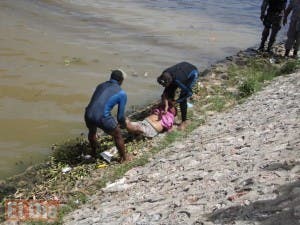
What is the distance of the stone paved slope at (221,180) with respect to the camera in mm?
4611

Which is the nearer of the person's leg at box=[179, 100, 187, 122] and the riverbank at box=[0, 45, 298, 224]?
the riverbank at box=[0, 45, 298, 224]

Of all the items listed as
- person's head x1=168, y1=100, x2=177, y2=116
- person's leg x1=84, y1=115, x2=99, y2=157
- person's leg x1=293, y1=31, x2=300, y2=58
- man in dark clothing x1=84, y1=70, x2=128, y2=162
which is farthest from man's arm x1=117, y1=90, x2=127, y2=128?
person's leg x1=293, y1=31, x2=300, y2=58

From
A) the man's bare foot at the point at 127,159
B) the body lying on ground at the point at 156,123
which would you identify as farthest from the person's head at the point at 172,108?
the man's bare foot at the point at 127,159

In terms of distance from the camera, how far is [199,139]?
7617 millimetres

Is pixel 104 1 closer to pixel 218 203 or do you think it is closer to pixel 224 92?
pixel 224 92

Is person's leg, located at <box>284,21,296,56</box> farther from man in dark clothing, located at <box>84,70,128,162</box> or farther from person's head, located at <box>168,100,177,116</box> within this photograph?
man in dark clothing, located at <box>84,70,128,162</box>

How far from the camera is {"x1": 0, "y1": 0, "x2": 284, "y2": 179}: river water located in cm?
966

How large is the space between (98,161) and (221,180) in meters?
2.48

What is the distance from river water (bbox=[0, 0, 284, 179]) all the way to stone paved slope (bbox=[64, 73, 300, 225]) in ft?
8.51

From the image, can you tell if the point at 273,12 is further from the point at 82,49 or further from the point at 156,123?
the point at 82,49

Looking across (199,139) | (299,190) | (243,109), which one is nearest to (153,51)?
(243,109)

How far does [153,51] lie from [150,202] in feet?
34.7

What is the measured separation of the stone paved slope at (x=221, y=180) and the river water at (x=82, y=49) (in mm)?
2593

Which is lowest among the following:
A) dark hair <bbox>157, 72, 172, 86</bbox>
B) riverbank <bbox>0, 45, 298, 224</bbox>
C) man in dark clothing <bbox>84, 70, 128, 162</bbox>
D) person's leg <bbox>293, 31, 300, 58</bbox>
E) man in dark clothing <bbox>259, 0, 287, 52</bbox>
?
riverbank <bbox>0, 45, 298, 224</bbox>
